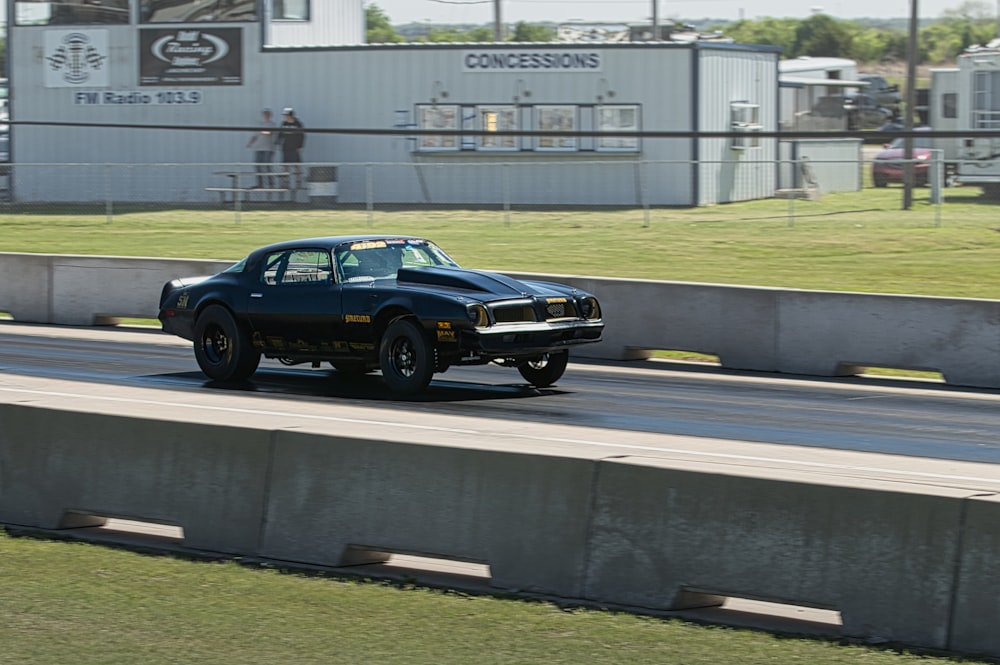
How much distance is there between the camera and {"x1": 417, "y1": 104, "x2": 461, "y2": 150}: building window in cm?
3797

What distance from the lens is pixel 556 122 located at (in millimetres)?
37344

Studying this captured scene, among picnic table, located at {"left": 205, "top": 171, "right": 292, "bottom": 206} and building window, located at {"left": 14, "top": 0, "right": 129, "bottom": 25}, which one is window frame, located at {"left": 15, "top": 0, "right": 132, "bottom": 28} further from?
picnic table, located at {"left": 205, "top": 171, "right": 292, "bottom": 206}

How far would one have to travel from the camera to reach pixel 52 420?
27.8 feet

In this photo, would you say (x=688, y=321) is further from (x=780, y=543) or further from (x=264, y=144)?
(x=264, y=144)

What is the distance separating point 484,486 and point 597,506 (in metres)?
0.61

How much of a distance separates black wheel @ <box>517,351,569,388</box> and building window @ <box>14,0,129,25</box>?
104 ft

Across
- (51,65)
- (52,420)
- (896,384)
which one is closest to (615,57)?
(51,65)

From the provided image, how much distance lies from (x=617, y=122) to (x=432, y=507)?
99.4 feet

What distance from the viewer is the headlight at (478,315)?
1315 cm

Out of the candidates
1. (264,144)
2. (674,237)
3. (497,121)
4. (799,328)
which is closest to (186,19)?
(264,144)

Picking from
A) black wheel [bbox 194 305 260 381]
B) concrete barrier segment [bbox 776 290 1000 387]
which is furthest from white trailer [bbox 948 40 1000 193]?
black wheel [bbox 194 305 260 381]

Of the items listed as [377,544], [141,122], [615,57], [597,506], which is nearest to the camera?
[597,506]

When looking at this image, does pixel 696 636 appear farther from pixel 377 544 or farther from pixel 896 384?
pixel 896 384

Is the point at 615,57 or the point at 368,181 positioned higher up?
the point at 615,57
